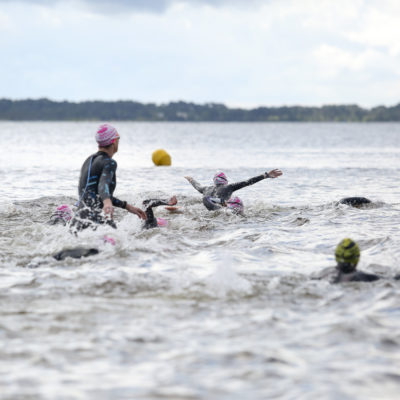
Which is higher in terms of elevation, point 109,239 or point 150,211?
point 150,211

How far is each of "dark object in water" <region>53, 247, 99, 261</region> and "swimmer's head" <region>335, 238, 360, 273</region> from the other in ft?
13.7

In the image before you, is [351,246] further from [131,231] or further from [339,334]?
[131,231]

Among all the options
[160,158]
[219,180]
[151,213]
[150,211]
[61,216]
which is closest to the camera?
[150,211]

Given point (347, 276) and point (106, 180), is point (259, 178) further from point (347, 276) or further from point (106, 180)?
point (347, 276)

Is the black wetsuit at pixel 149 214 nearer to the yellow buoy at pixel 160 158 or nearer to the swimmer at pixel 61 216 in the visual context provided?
the swimmer at pixel 61 216

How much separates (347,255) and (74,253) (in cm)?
453

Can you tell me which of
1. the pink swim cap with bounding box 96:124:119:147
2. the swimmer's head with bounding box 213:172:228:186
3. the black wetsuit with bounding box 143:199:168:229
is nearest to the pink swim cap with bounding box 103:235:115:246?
the pink swim cap with bounding box 96:124:119:147

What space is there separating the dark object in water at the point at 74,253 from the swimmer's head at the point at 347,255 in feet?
13.7

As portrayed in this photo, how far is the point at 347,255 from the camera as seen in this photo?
359 inches

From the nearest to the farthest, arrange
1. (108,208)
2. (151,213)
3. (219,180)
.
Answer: (108,208), (151,213), (219,180)

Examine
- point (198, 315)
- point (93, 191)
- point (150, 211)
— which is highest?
point (93, 191)

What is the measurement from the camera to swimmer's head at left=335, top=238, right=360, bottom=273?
9141mm

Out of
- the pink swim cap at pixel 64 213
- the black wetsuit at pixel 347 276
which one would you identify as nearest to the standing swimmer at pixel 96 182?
the pink swim cap at pixel 64 213

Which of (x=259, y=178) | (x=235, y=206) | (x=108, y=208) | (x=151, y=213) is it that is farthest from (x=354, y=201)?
(x=108, y=208)
